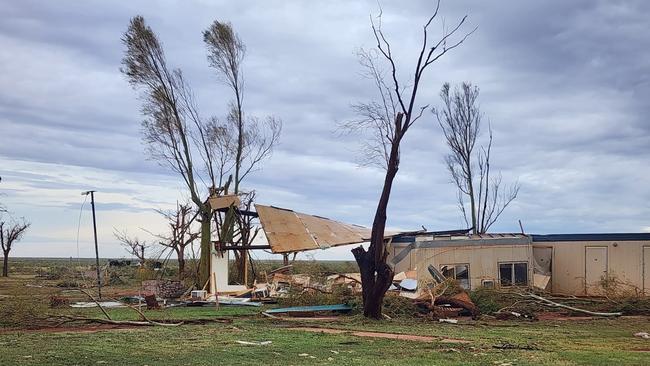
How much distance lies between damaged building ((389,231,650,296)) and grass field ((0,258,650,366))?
8.89 meters

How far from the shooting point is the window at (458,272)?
90.2 ft

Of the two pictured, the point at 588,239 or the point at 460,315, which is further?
the point at 588,239

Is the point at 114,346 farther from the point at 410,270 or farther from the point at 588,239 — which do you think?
the point at 588,239

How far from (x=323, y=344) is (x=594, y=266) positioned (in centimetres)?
2025

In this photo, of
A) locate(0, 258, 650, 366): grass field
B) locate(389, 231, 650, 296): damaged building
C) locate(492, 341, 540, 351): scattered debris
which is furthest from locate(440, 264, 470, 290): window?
locate(492, 341, 540, 351): scattered debris

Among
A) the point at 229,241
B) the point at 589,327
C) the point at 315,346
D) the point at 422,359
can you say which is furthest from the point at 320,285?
the point at 422,359

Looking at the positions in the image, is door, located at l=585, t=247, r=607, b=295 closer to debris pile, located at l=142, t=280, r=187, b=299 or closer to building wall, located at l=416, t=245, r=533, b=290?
building wall, located at l=416, t=245, r=533, b=290

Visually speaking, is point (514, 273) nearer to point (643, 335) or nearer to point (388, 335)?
point (643, 335)

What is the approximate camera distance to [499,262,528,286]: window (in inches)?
1117

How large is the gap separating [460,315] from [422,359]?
32.4 ft

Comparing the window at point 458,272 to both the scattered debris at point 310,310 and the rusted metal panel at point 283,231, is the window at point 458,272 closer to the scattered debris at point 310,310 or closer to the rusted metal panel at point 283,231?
the rusted metal panel at point 283,231

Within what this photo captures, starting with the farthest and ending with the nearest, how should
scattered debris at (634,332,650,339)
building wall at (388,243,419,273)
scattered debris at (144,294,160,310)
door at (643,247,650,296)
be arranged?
1. building wall at (388,243,419,273)
2. door at (643,247,650,296)
3. scattered debris at (144,294,160,310)
4. scattered debris at (634,332,650,339)

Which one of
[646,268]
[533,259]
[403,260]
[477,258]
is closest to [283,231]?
[403,260]

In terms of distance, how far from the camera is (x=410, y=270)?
2858cm
